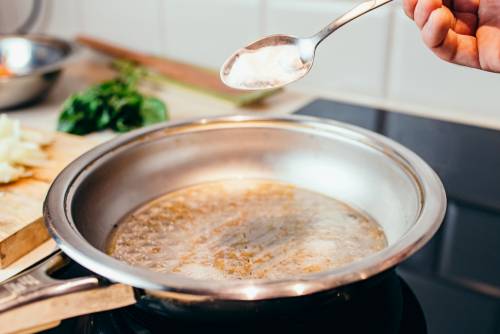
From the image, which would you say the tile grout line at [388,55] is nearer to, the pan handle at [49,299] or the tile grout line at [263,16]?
the tile grout line at [263,16]

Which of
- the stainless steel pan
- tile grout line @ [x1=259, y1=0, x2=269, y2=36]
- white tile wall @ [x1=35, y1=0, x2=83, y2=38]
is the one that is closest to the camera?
the stainless steel pan

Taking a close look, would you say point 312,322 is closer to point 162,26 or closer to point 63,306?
point 63,306

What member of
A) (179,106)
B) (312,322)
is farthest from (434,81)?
(312,322)

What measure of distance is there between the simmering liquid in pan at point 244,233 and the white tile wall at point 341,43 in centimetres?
30

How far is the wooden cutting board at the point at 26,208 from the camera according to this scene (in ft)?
1.84

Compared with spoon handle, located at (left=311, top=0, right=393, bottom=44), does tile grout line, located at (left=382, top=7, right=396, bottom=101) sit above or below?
below

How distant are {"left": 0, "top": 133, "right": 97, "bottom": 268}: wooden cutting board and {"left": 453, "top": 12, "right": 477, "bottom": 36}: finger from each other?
18.1 inches

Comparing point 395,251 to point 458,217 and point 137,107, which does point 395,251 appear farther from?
point 137,107

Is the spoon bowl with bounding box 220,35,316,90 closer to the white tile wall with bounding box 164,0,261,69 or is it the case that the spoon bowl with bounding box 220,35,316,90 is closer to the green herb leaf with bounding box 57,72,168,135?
the green herb leaf with bounding box 57,72,168,135

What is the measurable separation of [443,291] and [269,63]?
278 mm

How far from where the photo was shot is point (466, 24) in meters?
0.60

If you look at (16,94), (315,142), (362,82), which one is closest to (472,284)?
(315,142)

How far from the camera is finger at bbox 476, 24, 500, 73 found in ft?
1.84

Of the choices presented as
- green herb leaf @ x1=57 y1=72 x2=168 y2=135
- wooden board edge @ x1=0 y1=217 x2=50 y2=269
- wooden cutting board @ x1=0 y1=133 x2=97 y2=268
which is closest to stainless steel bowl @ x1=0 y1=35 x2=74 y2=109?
green herb leaf @ x1=57 y1=72 x2=168 y2=135
